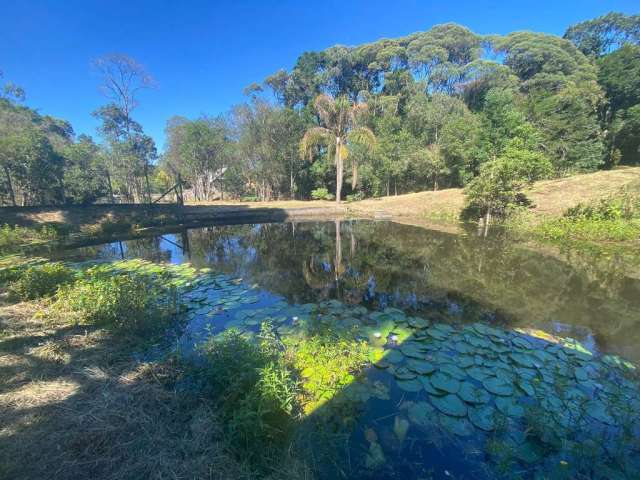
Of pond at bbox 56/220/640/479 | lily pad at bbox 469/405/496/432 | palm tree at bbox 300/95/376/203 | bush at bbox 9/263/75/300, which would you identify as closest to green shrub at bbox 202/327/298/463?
pond at bbox 56/220/640/479

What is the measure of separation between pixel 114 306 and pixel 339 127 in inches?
640

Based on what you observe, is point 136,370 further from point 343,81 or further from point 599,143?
point 343,81

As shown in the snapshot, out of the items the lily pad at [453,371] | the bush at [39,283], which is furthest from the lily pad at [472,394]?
the bush at [39,283]

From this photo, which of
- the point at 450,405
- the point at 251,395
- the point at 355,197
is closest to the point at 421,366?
the point at 450,405

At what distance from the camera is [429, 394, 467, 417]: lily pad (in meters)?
2.34

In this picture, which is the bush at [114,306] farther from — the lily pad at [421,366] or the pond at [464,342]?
the lily pad at [421,366]

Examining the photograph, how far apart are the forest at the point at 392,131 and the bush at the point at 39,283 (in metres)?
11.7

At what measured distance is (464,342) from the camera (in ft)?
11.2

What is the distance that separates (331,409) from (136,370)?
84.7 inches

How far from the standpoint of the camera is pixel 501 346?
3318 mm

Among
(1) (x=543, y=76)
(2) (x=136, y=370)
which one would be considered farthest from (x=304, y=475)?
(1) (x=543, y=76)

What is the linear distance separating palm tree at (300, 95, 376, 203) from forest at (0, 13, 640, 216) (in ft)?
0.24

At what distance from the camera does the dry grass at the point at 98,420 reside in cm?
174

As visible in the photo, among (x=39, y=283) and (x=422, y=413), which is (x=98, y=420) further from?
(x=39, y=283)
